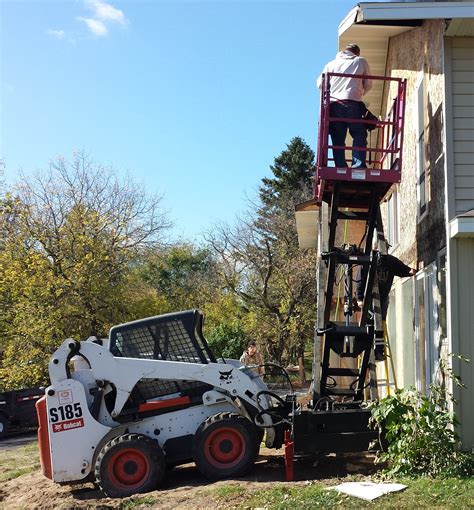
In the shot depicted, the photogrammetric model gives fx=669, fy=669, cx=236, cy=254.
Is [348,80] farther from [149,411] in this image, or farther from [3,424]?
[3,424]

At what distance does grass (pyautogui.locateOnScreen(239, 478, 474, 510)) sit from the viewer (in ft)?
20.6

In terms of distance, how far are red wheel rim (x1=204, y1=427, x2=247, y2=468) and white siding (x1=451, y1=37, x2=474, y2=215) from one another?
4137 millimetres

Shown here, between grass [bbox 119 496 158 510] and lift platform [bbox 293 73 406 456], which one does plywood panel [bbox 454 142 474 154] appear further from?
grass [bbox 119 496 158 510]

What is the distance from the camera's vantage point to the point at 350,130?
9047 mm

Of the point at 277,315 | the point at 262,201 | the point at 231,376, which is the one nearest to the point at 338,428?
the point at 231,376

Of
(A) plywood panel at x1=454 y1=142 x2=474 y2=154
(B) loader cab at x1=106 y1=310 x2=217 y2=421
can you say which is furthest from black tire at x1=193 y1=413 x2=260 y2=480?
(A) plywood panel at x1=454 y1=142 x2=474 y2=154

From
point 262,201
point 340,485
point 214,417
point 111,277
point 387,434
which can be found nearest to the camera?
point 340,485

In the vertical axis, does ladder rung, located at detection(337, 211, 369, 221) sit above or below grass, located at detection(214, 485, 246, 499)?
above

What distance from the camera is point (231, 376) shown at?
8.60 meters

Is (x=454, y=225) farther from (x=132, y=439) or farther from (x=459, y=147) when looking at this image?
(x=132, y=439)

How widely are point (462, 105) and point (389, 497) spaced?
468cm

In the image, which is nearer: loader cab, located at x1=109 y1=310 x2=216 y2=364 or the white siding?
the white siding

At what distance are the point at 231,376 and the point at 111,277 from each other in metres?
15.1

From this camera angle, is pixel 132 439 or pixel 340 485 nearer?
pixel 340 485
